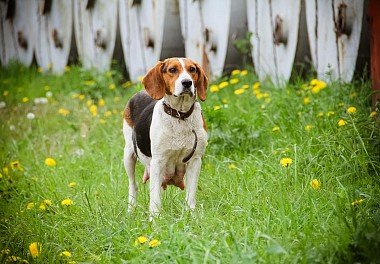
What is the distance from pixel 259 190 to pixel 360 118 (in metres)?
0.89

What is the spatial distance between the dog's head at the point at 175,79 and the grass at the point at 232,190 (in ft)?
2.01

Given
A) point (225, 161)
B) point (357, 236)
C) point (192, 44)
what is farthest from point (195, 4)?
point (357, 236)

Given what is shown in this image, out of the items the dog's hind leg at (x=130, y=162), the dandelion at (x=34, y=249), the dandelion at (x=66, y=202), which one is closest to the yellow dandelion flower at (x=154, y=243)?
the dandelion at (x=34, y=249)

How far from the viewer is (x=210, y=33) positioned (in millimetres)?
6668

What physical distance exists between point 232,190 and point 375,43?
1475 millimetres

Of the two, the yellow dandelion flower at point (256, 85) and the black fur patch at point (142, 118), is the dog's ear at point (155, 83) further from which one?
the yellow dandelion flower at point (256, 85)

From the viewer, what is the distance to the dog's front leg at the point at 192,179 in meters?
3.96

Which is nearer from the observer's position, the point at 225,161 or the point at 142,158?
the point at 142,158

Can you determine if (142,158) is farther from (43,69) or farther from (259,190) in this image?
(43,69)

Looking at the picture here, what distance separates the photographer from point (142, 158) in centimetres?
425

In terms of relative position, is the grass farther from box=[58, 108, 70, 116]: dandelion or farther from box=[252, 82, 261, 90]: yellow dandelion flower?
box=[58, 108, 70, 116]: dandelion

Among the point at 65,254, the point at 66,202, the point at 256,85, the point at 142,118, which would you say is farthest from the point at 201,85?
the point at 256,85

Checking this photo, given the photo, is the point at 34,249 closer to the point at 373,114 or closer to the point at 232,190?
the point at 232,190

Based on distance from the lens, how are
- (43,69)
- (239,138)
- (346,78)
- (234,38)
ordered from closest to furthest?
(239,138)
(346,78)
(234,38)
(43,69)
